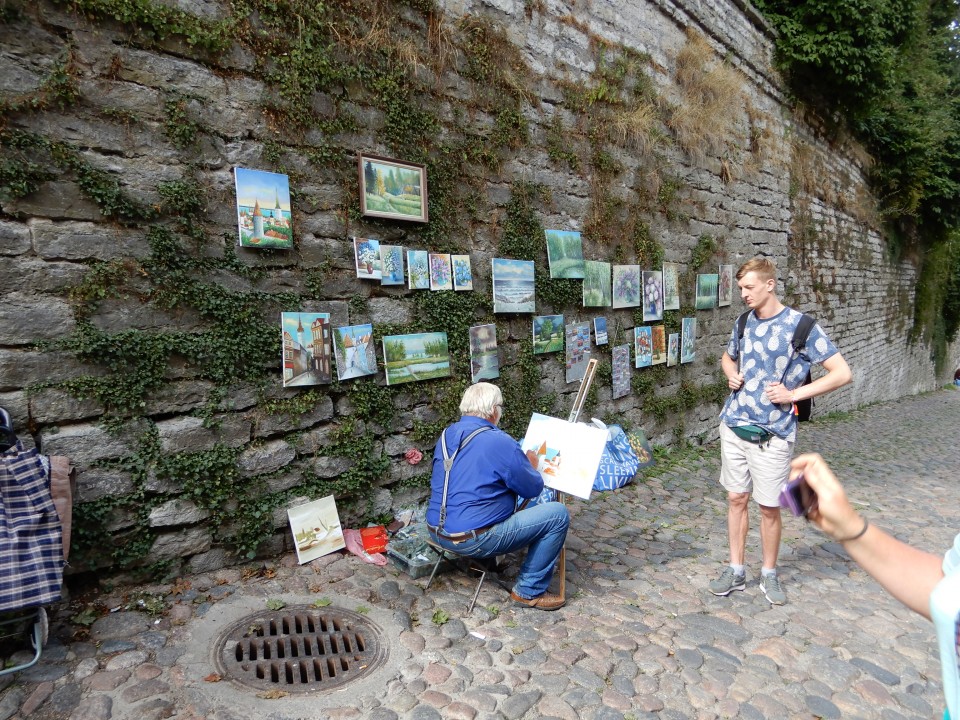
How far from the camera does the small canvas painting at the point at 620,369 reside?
6.13 metres

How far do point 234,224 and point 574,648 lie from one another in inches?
118

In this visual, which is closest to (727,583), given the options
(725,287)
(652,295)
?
(652,295)

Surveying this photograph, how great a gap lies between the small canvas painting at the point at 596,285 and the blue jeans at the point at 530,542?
2.82 m

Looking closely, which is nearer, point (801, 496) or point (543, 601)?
point (801, 496)

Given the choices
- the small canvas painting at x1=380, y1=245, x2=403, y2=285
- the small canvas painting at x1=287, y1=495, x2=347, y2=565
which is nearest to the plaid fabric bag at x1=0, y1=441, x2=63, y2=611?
the small canvas painting at x1=287, y1=495, x2=347, y2=565

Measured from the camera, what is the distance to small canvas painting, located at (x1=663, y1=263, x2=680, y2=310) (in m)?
6.70

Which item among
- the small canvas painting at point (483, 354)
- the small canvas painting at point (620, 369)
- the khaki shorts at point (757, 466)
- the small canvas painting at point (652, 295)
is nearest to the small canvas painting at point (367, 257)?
the small canvas painting at point (483, 354)

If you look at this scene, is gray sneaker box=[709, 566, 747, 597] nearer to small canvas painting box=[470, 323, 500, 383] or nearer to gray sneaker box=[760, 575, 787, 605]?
gray sneaker box=[760, 575, 787, 605]

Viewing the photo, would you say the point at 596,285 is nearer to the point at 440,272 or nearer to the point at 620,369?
the point at 620,369

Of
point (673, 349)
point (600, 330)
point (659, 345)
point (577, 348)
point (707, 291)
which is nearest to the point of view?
point (577, 348)

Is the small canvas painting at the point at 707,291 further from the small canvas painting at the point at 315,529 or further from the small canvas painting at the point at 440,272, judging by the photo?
the small canvas painting at the point at 315,529

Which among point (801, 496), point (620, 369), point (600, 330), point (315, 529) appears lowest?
point (315, 529)

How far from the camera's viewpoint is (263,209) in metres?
3.57

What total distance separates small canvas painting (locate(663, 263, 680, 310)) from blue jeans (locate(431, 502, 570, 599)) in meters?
4.02
